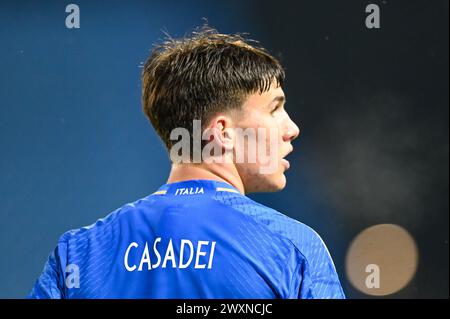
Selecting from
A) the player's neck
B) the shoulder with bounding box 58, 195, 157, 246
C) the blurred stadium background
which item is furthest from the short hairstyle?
the blurred stadium background

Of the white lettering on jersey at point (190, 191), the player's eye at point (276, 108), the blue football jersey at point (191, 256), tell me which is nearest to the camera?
the blue football jersey at point (191, 256)

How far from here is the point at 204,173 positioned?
5.61 ft

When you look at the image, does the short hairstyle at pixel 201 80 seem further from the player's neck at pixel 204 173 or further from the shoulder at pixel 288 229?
the shoulder at pixel 288 229

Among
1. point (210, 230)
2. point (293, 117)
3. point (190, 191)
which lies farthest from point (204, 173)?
point (293, 117)

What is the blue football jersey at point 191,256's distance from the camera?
1.50 meters

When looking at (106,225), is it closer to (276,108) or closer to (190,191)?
(190,191)

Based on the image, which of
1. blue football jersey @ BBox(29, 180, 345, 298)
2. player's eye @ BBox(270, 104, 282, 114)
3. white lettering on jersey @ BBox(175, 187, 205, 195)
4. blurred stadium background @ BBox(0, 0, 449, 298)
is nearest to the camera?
blue football jersey @ BBox(29, 180, 345, 298)

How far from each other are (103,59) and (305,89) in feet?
3.67

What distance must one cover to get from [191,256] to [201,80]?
0.50 meters

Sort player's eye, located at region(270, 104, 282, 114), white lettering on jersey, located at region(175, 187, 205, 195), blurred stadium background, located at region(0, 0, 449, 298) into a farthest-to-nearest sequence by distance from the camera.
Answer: blurred stadium background, located at region(0, 0, 449, 298), player's eye, located at region(270, 104, 282, 114), white lettering on jersey, located at region(175, 187, 205, 195)

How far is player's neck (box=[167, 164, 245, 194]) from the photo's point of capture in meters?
1.70

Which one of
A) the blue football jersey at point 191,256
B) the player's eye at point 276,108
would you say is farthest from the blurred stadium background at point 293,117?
the blue football jersey at point 191,256

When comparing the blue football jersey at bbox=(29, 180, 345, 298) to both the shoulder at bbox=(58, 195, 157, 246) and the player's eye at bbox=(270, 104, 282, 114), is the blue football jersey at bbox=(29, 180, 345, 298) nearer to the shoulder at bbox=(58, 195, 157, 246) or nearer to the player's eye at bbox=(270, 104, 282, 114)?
the shoulder at bbox=(58, 195, 157, 246)

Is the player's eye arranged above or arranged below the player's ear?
above
